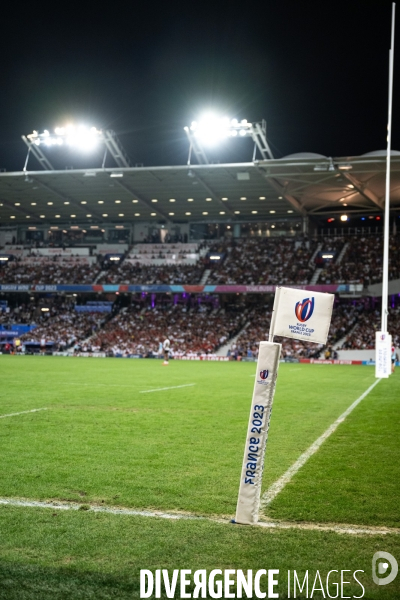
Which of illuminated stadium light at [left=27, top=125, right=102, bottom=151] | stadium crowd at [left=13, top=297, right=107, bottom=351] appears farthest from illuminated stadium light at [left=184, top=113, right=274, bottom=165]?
stadium crowd at [left=13, top=297, right=107, bottom=351]

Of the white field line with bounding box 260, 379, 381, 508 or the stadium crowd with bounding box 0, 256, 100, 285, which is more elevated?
the stadium crowd with bounding box 0, 256, 100, 285

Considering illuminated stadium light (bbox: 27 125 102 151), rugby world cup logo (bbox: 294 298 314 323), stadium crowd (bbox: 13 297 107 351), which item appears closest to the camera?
rugby world cup logo (bbox: 294 298 314 323)

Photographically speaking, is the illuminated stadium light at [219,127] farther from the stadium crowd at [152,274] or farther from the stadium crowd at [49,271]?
the stadium crowd at [49,271]

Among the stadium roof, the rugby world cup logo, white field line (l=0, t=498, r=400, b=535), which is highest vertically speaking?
the stadium roof

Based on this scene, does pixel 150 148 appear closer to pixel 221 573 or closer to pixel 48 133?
pixel 48 133

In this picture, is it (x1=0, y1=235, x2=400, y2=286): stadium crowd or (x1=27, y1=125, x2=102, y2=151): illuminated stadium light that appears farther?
(x1=0, y1=235, x2=400, y2=286): stadium crowd

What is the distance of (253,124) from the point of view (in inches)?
1475

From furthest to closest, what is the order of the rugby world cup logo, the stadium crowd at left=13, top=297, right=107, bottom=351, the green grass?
the stadium crowd at left=13, top=297, right=107, bottom=351, the rugby world cup logo, the green grass

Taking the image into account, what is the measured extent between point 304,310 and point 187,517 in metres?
2.12

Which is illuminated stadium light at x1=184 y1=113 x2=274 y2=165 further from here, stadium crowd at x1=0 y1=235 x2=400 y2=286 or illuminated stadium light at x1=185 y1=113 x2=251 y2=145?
stadium crowd at x1=0 y1=235 x2=400 y2=286

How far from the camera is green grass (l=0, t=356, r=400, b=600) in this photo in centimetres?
420

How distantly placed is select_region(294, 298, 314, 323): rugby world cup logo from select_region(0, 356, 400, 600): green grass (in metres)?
1.81

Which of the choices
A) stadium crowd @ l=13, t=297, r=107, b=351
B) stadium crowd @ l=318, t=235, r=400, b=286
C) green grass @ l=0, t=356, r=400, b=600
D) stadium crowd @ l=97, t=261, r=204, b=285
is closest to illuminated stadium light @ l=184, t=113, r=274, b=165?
stadium crowd @ l=318, t=235, r=400, b=286

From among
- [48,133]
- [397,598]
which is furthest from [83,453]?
[48,133]
